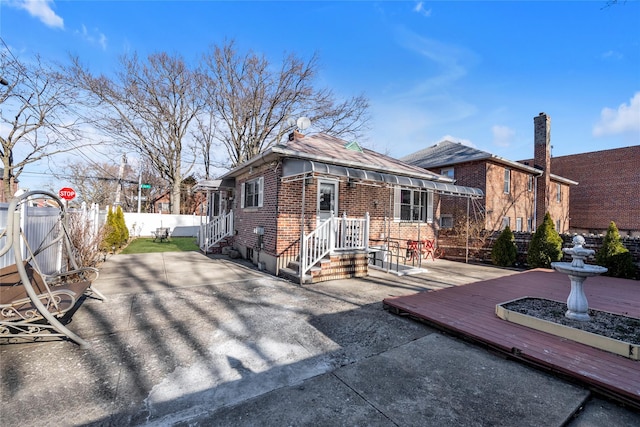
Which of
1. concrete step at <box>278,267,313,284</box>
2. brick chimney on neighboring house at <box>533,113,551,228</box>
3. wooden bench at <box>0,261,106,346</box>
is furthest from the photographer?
brick chimney on neighboring house at <box>533,113,551,228</box>

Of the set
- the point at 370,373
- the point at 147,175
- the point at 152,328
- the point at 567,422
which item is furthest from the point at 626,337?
the point at 147,175

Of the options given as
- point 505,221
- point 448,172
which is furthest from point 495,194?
point 448,172

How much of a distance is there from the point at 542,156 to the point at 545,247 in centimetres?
955

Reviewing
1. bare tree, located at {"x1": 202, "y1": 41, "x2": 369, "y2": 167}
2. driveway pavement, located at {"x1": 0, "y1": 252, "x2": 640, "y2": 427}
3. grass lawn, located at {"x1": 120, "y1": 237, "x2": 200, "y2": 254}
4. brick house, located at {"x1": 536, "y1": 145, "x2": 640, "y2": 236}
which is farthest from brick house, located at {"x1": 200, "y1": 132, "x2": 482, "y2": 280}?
brick house, located at {"x1": 536, "y1": 145, "x2": 640, "y2": 236}

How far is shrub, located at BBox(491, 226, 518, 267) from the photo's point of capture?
10453 millimetres

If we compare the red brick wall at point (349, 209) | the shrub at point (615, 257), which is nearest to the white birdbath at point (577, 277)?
the red brick wall at point (349, 209)

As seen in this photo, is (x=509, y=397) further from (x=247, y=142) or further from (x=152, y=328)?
(x=247, y=142)

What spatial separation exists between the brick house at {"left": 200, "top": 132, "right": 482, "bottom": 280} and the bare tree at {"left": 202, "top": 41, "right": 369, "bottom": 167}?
38.9 ft

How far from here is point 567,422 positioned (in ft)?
7.76

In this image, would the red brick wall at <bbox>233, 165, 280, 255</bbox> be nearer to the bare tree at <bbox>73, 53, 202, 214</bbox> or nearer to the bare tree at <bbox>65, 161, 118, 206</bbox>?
the bare tree at <bbox>73, 53, 202, 214</bbox>

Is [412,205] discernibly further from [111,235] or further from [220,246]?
[111,235]

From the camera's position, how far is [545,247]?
32.1 feet

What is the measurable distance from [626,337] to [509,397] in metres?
2.32

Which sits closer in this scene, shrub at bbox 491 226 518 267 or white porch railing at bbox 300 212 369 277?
white porch railing at bbox 300 212 369 277
